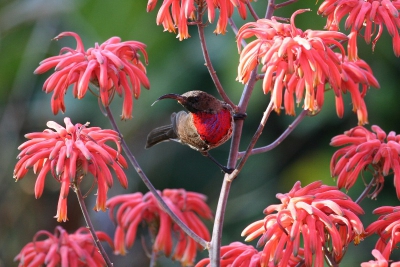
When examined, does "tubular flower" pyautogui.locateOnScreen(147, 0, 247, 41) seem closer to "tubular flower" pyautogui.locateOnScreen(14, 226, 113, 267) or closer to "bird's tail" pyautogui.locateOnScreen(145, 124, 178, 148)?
"bird's tail" pyautogui.locateOnScreen(145, 124, 178, 148)

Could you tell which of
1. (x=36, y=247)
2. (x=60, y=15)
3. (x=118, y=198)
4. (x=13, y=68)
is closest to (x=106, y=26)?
(x=60, y=15)

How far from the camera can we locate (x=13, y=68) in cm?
597

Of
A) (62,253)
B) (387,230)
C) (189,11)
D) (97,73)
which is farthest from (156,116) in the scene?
(387,230)

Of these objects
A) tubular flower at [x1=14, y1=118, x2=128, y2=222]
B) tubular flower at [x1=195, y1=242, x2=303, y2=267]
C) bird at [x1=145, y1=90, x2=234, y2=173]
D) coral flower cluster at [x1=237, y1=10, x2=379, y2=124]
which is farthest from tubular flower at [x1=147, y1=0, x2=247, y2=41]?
tubular flower at [x1=195, y1=242, x2=303, y2=267]

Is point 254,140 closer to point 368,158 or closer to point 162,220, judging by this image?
point 368,158

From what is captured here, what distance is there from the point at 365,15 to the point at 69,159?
1057 millimetres

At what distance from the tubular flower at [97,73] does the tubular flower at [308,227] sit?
1.99 feet

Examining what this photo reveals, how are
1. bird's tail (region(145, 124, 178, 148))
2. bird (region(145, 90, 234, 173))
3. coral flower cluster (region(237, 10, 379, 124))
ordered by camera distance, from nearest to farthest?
1. coral flower cluster (region(237, 10, 379, 124))
2. bird (region(145, 90, 234, 173))
3. bird's tail (region(145, 124, 178, 148))

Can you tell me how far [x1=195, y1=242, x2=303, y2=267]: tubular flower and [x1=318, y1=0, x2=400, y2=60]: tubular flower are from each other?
0.70 metres

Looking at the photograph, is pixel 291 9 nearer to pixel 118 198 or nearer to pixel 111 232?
pixel 111 232

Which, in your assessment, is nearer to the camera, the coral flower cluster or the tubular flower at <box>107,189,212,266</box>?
the coral flower cluster

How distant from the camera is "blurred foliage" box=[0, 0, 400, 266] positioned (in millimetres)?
4750

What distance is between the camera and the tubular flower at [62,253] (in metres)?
2.23

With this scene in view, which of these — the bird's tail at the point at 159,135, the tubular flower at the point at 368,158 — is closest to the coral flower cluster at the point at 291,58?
the tubular flower at the point at 368,158
